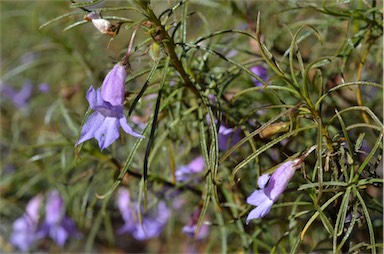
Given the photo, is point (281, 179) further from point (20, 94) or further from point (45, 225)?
point (20, 94)

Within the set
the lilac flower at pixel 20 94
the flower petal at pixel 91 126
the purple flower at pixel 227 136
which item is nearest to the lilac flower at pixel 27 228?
the lilac flower at pixel 20 94

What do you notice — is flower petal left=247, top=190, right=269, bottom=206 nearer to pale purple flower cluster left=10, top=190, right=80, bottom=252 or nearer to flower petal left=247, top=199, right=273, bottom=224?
flower petal left=247, top=199, right=273, bottom=224

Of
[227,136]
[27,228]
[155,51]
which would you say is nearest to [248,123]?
[227,136]

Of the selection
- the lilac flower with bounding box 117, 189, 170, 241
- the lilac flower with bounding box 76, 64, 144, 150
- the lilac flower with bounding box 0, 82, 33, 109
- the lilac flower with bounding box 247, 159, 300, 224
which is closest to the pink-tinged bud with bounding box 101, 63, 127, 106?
the lilac flower with bounding box 76, 64, 144, 150

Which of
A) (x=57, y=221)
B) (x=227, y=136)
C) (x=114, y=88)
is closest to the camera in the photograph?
(x=114, y=88)

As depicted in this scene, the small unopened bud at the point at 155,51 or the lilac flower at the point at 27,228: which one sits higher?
the small unopened bud at the point at 155,51

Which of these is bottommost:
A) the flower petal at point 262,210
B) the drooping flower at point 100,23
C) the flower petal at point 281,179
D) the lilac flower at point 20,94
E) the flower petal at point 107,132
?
the lilac flower at point 20,94

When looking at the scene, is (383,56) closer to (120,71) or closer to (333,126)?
(333,126)

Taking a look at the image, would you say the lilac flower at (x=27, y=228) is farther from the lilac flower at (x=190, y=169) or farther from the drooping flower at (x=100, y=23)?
the drooping flower at (x=100, y=23)
